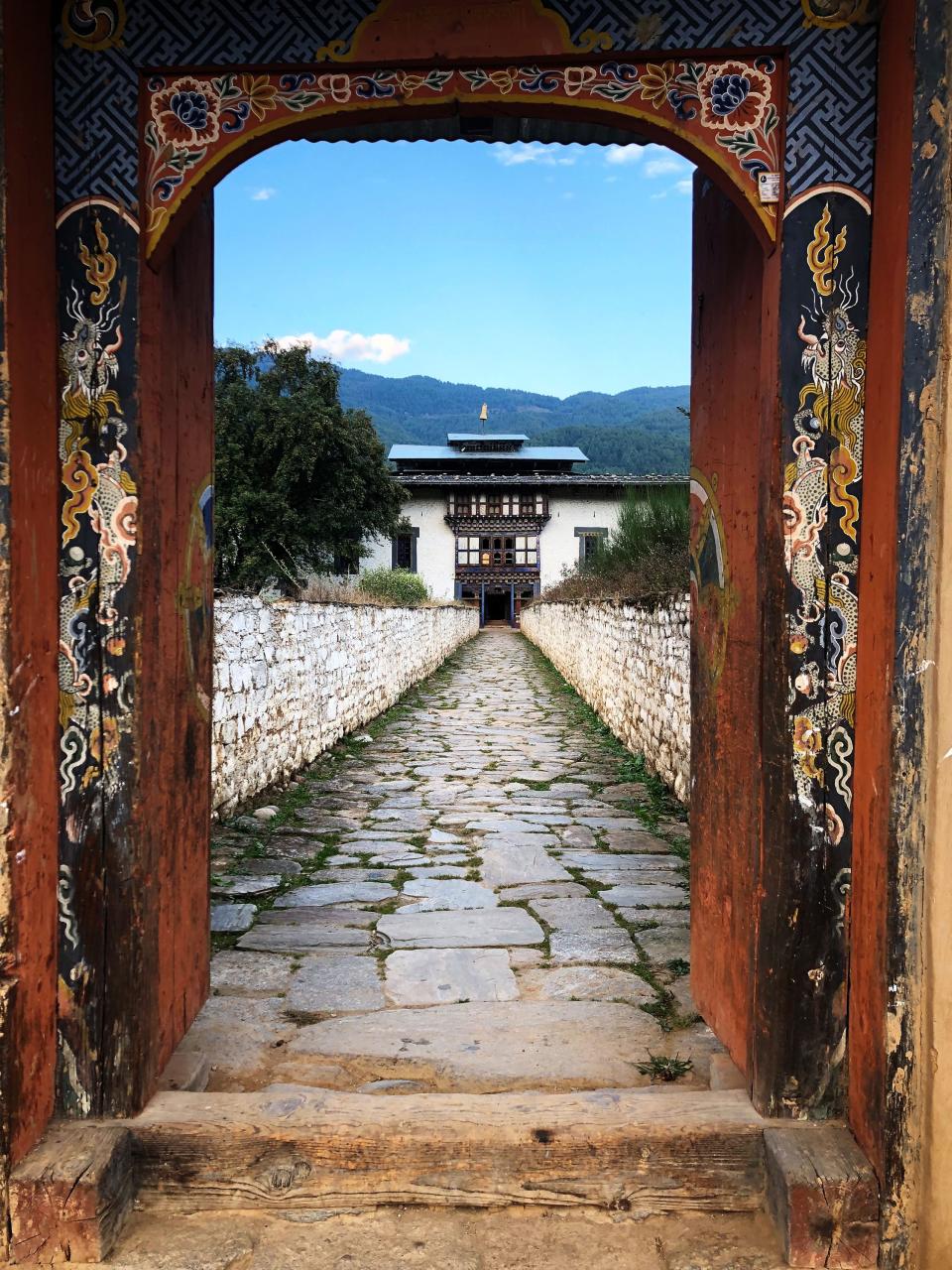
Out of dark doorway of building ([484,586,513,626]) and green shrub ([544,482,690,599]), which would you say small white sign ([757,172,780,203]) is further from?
dark doorway of building ([484,586,513,626])

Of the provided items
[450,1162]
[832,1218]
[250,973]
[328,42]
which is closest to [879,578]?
[832,1218]

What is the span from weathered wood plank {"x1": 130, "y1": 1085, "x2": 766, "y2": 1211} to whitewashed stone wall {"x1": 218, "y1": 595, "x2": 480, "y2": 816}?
10.6ft

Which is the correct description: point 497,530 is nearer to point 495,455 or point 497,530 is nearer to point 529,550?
point 529,550

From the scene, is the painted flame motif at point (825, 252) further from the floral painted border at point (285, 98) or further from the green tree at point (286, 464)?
the green tree at point (286, 464)

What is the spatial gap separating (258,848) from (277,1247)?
3.34 metres

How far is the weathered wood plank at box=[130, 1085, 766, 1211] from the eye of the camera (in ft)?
7.42

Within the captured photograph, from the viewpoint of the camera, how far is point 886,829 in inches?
81.9

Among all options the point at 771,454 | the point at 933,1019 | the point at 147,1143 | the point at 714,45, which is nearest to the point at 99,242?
the point at 714,45

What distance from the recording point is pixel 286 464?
2634cm

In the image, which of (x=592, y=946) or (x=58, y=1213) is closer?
(x=58, y=1213)

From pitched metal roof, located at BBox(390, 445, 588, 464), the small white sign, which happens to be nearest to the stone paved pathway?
the small white sign

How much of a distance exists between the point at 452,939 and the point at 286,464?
23846mm

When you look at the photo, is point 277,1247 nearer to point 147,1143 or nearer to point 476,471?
point 147,1143

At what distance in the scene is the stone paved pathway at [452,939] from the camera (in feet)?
9.68
